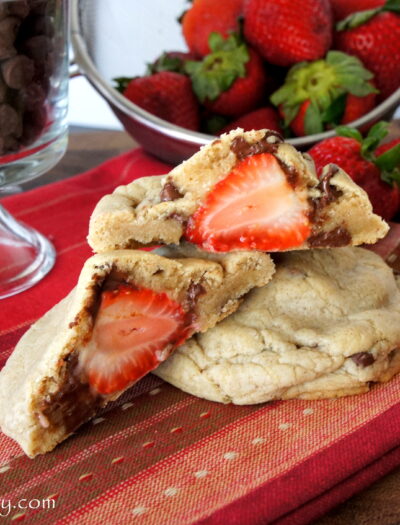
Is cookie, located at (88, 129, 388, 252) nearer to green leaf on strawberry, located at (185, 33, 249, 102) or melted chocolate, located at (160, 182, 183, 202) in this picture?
melted chocolate, located at (160, 182, 183, 202)

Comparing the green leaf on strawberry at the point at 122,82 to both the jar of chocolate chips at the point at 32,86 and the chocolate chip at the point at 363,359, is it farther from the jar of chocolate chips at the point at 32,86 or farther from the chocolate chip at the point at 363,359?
the chocolate chip at the point at 363,359

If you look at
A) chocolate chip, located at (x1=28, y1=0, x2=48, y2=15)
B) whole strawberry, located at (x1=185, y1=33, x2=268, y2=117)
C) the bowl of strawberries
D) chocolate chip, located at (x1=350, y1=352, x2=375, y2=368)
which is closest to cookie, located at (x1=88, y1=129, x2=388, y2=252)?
chocolate chip, located at (x1=350, y1=352, x2=375, y2=368)

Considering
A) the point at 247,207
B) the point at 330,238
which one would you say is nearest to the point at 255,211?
the point at 247,207

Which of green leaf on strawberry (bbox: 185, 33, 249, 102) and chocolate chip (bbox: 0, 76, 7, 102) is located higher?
chocolate chip (bbox: 0, 76, 7, 102)

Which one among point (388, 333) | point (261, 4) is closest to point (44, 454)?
point (388, 333)

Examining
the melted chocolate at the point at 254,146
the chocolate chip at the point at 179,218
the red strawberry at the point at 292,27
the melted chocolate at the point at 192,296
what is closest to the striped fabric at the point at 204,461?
the melted chocolate at the point at 192,296

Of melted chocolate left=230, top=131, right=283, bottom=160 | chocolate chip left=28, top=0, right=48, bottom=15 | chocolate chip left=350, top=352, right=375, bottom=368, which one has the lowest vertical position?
chocolate chip left=350, top=352, right=375, bottom=368
